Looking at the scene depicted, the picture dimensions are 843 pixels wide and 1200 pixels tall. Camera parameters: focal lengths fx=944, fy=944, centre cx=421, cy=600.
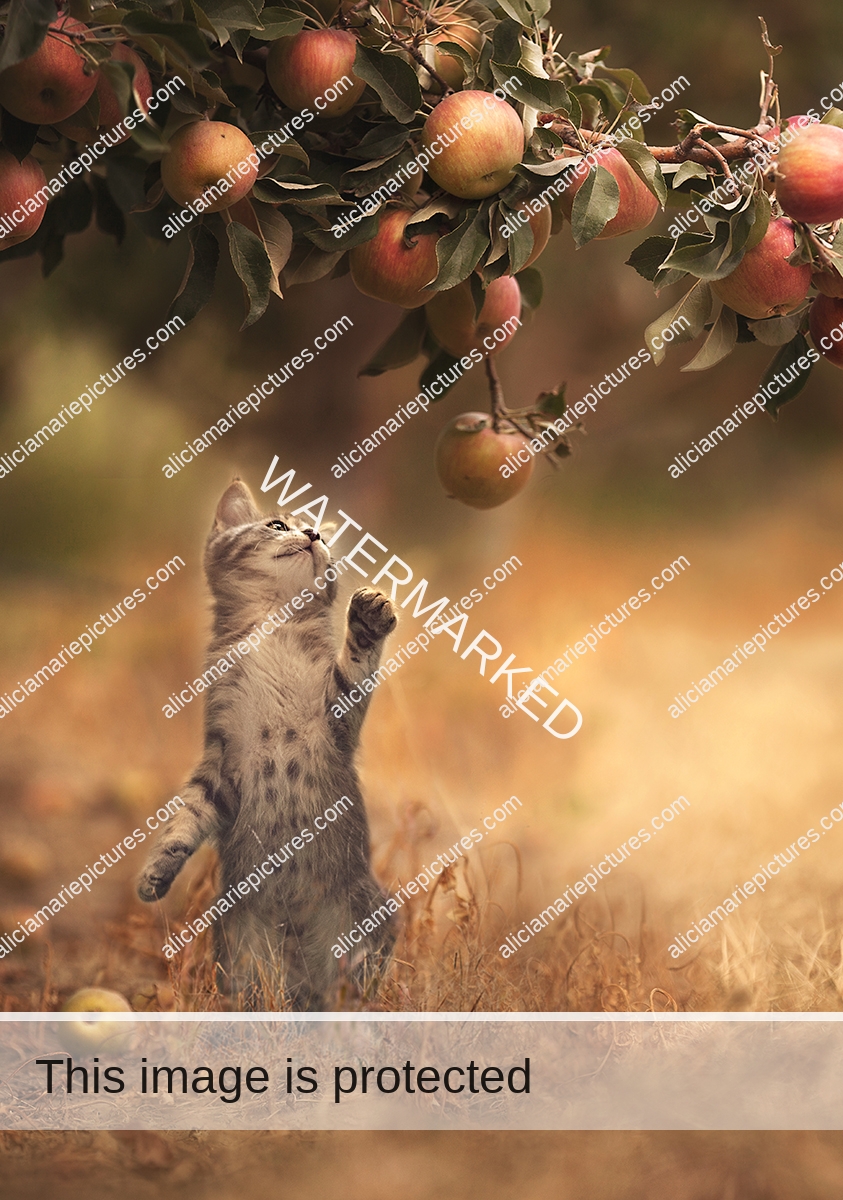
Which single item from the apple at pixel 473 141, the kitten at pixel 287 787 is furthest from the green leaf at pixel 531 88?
the kitten at pixel 287 787

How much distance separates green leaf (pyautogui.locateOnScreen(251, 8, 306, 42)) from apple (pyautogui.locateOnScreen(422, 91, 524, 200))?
15 cm

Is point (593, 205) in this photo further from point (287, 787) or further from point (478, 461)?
point (287, 787)

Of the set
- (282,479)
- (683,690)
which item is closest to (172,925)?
(282,479)

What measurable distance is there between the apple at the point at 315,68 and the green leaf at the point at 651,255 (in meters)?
0.31

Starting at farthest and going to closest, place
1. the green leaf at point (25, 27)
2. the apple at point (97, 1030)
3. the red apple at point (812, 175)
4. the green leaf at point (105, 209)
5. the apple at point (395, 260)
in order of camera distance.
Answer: the green leaf at point (105, 209)
the apple at point (97, 1030)
the apple at point (395, 260)
the red apple at point (812, 175)
the green leaf at point (25, 27)

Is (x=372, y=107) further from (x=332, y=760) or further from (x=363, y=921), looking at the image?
(x=363, y=921)

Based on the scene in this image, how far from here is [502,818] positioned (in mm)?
1146

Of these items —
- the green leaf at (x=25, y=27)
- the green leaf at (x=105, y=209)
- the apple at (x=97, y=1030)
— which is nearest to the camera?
the green leaf at (x=25, y=27)

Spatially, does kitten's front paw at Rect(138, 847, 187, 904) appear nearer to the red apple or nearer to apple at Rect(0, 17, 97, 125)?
apple at Rect(0, 17, 97, 125)

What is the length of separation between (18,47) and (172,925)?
2.81ft

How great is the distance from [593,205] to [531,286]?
0.31 m

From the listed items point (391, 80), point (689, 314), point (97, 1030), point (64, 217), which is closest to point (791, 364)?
point (689, 314)

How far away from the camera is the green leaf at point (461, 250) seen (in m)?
0.85

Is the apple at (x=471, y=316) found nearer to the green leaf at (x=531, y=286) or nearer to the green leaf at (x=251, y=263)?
the green leaf at (x=531, y=286)
